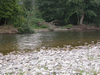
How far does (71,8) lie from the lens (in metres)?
26.9

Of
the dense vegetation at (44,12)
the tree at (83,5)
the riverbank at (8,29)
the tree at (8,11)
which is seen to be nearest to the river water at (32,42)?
the riverbank at (8,29)

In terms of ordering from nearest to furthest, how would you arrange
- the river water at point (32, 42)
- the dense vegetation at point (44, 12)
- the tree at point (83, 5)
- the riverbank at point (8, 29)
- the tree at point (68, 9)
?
the river water at point (32, 42) → the riverbank at point (8, 29) → the dense vegetation at point (44, 12) → the tree at point (83, 5) → the tree at point (68, 9)

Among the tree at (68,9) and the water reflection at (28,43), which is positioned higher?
the tree at (68,9)

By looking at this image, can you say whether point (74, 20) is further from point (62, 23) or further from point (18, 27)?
point (18, 27)

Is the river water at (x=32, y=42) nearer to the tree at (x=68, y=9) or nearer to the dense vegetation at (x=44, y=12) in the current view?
the dense vegetation at (x=44, y=12)

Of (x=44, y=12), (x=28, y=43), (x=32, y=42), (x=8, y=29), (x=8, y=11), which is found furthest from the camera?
(x=44, y=12)

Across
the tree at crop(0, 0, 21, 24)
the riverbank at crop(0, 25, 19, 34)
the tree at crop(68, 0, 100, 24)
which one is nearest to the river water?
the riverbank at crop(0, 25, 19, 34)

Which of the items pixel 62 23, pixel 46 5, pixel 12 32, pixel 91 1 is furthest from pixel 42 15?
pixel 12 32

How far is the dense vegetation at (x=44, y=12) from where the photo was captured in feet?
58.6

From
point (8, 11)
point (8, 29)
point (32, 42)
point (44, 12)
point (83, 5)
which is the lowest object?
point (32, 42)

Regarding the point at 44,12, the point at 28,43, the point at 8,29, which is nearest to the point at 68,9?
the point at 44,12

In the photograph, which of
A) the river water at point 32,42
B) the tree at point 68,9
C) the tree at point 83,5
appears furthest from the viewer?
the tree at point 68,9

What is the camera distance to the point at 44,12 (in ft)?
102

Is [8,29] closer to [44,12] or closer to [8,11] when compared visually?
[8,11]
